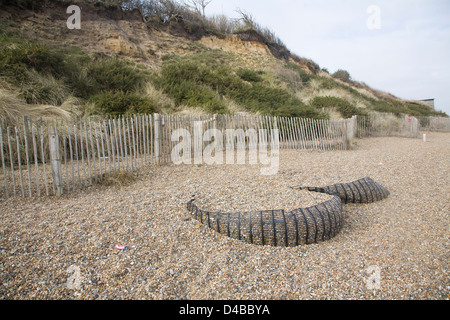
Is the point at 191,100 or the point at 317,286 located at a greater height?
the point at 191,100

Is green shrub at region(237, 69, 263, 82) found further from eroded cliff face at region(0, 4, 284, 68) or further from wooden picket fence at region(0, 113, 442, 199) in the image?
wooden picket fence at region(0, 113, 442, 199)

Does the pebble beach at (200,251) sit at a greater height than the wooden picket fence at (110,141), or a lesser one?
lesser

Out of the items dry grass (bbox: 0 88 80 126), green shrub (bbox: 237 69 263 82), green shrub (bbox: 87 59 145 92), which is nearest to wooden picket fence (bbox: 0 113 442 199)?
dry grass (bbox: 0 88 80 126)

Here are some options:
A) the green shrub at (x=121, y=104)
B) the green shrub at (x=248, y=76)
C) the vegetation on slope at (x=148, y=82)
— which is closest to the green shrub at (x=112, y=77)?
the vegetation on slope at (x=148, y=82)

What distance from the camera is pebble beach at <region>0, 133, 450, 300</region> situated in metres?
2.49

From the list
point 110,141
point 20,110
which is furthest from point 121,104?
point 20,110

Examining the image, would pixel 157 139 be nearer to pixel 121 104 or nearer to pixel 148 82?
pixel 121 104

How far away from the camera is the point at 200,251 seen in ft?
10.1

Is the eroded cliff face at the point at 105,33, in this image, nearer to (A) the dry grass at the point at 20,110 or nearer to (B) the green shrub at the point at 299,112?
(A) the dry grass at the point at 20,110

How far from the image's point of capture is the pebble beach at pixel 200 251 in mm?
2494

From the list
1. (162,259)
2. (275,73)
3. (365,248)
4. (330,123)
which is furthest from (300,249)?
(275,73)
